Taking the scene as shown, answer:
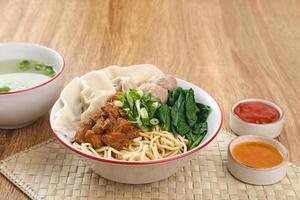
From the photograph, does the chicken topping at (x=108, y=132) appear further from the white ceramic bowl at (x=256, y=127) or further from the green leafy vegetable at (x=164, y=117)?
the white ceramic bowl at (x=256, y=127)

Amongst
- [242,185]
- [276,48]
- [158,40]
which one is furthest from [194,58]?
[242,185]

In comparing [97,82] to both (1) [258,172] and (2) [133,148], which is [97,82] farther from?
(1) [258,172]

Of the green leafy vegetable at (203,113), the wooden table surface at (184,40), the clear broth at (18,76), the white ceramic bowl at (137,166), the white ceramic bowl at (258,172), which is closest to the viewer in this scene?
the white ceramic bowl at (137,166)

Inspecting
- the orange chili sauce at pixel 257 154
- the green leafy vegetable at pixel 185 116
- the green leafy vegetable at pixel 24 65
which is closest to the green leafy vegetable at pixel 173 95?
the green leafy vegetable at pixel 185 116

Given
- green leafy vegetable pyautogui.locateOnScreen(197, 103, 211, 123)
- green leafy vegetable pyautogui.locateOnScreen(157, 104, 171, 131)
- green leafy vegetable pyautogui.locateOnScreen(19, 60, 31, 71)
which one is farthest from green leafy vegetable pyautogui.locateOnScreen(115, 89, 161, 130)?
green leafy vegetable pyautogui.locateOnScreen(19, 60, 31, 71)

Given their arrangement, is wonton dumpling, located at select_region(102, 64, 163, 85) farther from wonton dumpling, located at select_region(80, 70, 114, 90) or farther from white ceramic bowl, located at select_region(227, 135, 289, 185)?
white ceramic bowl, located at select_region(227, 135, 289, 185)

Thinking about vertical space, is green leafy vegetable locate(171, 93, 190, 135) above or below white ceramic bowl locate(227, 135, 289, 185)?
above

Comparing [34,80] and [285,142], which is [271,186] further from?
[34,80]

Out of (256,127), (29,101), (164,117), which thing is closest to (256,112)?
(256,127)
